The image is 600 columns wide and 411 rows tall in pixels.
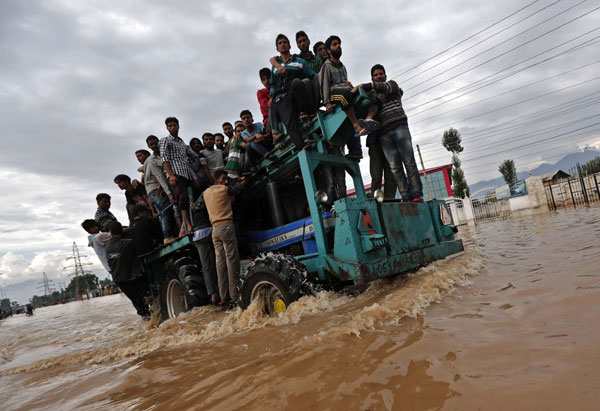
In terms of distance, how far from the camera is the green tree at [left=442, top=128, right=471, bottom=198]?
42.8m

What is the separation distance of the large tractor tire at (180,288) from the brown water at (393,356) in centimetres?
127

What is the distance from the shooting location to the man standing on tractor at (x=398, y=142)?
4738 mm

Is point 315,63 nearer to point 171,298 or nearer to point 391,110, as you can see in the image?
point 391,110

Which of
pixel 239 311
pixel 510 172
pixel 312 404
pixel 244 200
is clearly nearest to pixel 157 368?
pixel 239 311

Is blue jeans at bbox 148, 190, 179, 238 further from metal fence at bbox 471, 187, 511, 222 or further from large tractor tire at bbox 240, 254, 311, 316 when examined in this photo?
metal fence at bbox 471, 187, 511, 222

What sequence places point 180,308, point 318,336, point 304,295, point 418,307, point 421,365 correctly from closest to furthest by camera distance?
point 421,365
point 318,336
point 418,307
point 304,295
point 180,308

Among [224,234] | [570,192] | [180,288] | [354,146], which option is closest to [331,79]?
[354,146]

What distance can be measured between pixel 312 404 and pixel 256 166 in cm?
381

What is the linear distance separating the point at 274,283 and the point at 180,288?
3.25 m

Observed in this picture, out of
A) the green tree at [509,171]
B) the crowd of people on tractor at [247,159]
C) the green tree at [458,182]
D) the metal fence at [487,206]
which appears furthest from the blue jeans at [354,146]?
the green tree at [509,171]

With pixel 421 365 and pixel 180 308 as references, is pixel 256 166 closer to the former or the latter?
pixel 180 308

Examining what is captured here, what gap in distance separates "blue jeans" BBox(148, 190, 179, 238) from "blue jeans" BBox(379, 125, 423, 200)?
12.9ft

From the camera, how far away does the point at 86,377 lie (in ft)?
10.1

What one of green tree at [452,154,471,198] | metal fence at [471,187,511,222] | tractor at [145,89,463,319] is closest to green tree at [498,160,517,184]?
green tree at [452,154,471,198]
